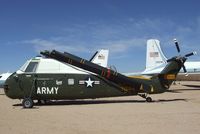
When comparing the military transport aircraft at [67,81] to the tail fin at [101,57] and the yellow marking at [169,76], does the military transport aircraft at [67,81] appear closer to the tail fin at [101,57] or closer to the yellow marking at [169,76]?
the yellow marking at [169,76]

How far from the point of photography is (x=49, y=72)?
20328mm

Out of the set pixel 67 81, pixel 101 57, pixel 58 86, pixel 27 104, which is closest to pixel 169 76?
pixel 67 81

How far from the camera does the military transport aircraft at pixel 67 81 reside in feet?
65.4

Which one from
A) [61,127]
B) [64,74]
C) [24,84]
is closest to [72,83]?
[64,74]

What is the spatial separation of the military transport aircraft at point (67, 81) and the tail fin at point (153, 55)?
25.6 metres

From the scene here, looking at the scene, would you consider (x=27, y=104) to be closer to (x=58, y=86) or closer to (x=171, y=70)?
(x=58, y=86)

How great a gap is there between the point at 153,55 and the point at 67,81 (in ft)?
95.1

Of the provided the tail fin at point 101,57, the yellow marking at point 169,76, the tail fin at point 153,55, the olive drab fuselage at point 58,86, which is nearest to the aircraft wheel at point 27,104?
the olive drab fuselage at point 58,86

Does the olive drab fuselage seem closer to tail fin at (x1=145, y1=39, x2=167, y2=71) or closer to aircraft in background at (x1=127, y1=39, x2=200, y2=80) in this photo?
aircraft in background at (x1=127, y1=39, x2=200, y2=80)

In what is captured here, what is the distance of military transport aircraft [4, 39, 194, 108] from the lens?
19.9 meters

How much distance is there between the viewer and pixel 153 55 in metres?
47.4

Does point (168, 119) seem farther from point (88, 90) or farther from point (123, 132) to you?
A: point (88, 90)

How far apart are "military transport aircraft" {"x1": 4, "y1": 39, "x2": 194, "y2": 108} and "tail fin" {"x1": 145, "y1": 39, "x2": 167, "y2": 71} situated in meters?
25.6

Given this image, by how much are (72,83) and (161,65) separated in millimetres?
27287
